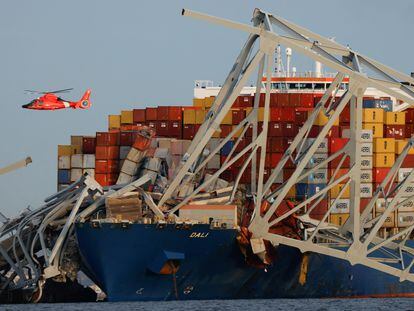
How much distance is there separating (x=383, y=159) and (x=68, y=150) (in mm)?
17752

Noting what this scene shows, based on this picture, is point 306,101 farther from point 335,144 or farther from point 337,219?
point 337,219

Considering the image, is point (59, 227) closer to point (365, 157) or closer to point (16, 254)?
point (16, 254)

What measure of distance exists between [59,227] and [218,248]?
26.9 feet

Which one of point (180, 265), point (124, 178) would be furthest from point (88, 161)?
point (180, 265)

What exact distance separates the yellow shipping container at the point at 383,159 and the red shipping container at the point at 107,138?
Result: 14.3m

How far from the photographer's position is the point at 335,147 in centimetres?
7556

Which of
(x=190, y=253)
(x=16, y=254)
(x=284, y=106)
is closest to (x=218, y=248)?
(x=190, y=253)

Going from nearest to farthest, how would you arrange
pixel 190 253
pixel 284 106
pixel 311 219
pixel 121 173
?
pixel 190 253
pixel 311 219
pixel 121 173
pixel 284 106

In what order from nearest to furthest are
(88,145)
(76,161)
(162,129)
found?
(76,161) → (88,145) → (162,129)

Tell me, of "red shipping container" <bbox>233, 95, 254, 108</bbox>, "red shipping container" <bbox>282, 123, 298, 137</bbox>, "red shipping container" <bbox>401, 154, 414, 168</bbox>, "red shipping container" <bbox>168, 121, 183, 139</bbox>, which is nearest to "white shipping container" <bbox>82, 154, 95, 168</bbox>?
"red shipping container" <bbox>168, 121, 183, 139</bbox>

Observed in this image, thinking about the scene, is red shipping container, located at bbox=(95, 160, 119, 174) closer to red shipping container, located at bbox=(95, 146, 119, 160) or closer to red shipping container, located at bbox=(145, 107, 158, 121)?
red shipping container, located at bbox=(95, 146, 119, 160)

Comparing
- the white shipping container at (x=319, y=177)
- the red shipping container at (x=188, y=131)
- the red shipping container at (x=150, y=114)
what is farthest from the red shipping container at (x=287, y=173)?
the red shipping container at (x=150, y=114)

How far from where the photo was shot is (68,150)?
Answer: 79500 millimetres

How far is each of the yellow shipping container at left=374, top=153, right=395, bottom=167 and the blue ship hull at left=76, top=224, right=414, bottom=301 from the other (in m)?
9.99
